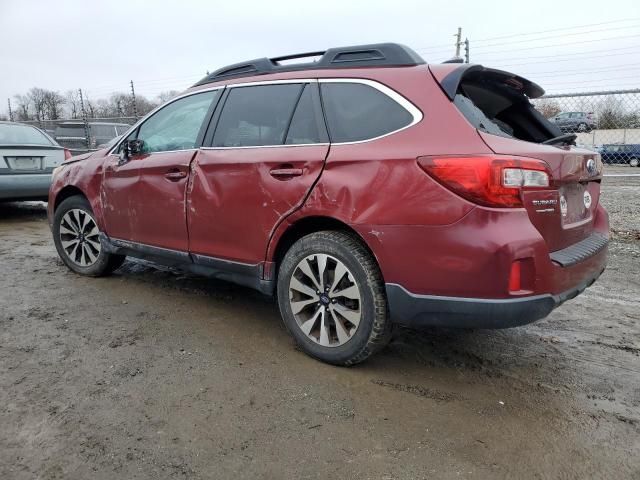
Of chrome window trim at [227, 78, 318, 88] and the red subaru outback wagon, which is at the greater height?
chrome window trim at [227, 78, 318, 88]

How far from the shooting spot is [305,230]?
3117mm

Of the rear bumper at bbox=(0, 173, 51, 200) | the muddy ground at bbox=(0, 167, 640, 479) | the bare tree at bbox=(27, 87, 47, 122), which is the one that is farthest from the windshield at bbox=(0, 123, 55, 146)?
the bare tree at bbox=(27, 87, 47, 122)

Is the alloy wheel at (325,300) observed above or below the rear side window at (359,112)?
below

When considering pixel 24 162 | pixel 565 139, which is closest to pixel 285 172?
pixel 565 139

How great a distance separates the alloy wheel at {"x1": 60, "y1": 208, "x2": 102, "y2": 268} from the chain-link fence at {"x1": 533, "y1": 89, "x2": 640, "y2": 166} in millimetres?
6663

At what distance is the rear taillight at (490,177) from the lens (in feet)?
7.82

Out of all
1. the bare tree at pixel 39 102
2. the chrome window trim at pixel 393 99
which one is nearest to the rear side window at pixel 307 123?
the chrome window trim at pixel 393 99

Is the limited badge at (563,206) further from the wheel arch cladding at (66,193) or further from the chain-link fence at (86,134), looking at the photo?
the chain-link fence at (86,134)

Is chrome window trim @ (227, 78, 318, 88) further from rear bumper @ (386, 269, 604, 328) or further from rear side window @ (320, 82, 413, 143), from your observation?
rear bumper @ (386, 269, 604, 328)

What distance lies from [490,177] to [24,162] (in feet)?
24.5

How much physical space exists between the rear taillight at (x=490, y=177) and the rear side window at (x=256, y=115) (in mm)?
1174

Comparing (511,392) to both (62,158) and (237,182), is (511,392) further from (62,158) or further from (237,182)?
(62,158)

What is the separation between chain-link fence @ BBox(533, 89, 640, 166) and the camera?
823 cm

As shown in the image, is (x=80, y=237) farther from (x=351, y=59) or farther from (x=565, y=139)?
(x=565, y=139)
